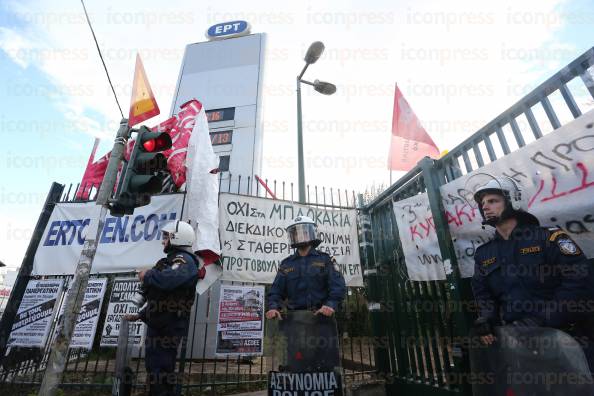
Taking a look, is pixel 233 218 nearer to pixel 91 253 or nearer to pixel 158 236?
pixel 158 236

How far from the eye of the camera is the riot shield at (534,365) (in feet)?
5.26

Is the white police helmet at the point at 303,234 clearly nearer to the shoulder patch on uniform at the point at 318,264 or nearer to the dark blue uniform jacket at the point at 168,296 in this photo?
the shoulder patch on uniform at the point at 318,264

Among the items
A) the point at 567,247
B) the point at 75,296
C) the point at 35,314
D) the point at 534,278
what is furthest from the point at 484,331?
the point at 35,314

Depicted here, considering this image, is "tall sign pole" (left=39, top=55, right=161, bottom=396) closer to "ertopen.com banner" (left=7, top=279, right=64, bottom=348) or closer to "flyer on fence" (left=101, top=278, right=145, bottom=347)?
"flyer on fence" (left=101, top=278, right=145, bottom=347)

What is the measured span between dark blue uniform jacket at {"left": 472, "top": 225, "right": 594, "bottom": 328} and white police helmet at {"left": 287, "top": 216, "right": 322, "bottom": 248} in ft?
6.10

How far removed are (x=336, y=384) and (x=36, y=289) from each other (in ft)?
17.0

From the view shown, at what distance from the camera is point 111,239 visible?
5414 mm

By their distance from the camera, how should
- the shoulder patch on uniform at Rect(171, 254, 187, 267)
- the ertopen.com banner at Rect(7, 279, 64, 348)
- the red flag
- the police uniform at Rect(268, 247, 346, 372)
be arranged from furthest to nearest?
the red flag → the ertopen.com banner at Rect(7, 279, 64, 348) → the shoulder patch on uniform at Rect(171, 254, 187, 267) → the police uniform at Rect(268, 247, 346, 372)

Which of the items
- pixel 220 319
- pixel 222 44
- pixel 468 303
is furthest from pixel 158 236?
pixel 222 44

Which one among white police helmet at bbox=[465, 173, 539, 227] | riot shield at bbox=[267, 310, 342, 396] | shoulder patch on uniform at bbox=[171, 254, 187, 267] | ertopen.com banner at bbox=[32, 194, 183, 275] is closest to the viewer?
white police helmet at bbox=[465, 173, 539, 227]

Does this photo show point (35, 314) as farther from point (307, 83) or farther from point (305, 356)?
point (307, 83)

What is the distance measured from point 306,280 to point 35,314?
466 cm

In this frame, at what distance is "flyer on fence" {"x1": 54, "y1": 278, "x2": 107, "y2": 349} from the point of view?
482 cm

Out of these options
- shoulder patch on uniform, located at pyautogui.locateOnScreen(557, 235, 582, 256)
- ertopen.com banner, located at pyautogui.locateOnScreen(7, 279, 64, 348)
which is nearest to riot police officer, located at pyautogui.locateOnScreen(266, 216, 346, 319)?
shoulder patch on uniform, located at pyautogui.locateOnScreen(557, 235, 582, 256)
